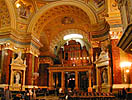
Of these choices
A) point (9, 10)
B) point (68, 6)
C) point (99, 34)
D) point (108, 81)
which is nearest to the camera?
point (108, 81)

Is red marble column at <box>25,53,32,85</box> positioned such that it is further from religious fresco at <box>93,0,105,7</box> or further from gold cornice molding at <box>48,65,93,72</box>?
religious fresco at <box>93,0,105,7</box>

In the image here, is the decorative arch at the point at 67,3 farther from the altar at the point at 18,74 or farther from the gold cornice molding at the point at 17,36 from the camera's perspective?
the altar at the point at 18,74

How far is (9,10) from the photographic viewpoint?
56.7ft

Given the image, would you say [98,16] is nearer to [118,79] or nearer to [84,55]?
[118,79]

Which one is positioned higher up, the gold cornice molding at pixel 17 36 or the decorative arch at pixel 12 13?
the decorative arch at pixel 12 13

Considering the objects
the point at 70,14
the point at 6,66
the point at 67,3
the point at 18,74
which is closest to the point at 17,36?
the point at 6,66

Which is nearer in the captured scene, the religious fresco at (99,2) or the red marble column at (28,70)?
the religious fresco at (99,2)

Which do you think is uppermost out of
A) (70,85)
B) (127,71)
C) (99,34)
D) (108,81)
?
(99,34)

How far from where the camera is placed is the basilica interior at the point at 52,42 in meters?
13.4

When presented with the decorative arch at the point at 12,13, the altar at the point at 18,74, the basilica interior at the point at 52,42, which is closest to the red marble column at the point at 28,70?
the basilica interior at the point at 52,42

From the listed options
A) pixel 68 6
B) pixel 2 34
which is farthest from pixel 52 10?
pixel 2 34

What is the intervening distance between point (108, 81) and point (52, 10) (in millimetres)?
10782

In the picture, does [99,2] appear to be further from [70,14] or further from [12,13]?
[12,13]

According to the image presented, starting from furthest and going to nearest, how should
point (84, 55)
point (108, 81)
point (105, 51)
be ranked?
point (84, 55)
point (105, 51)
point (108, 81)
